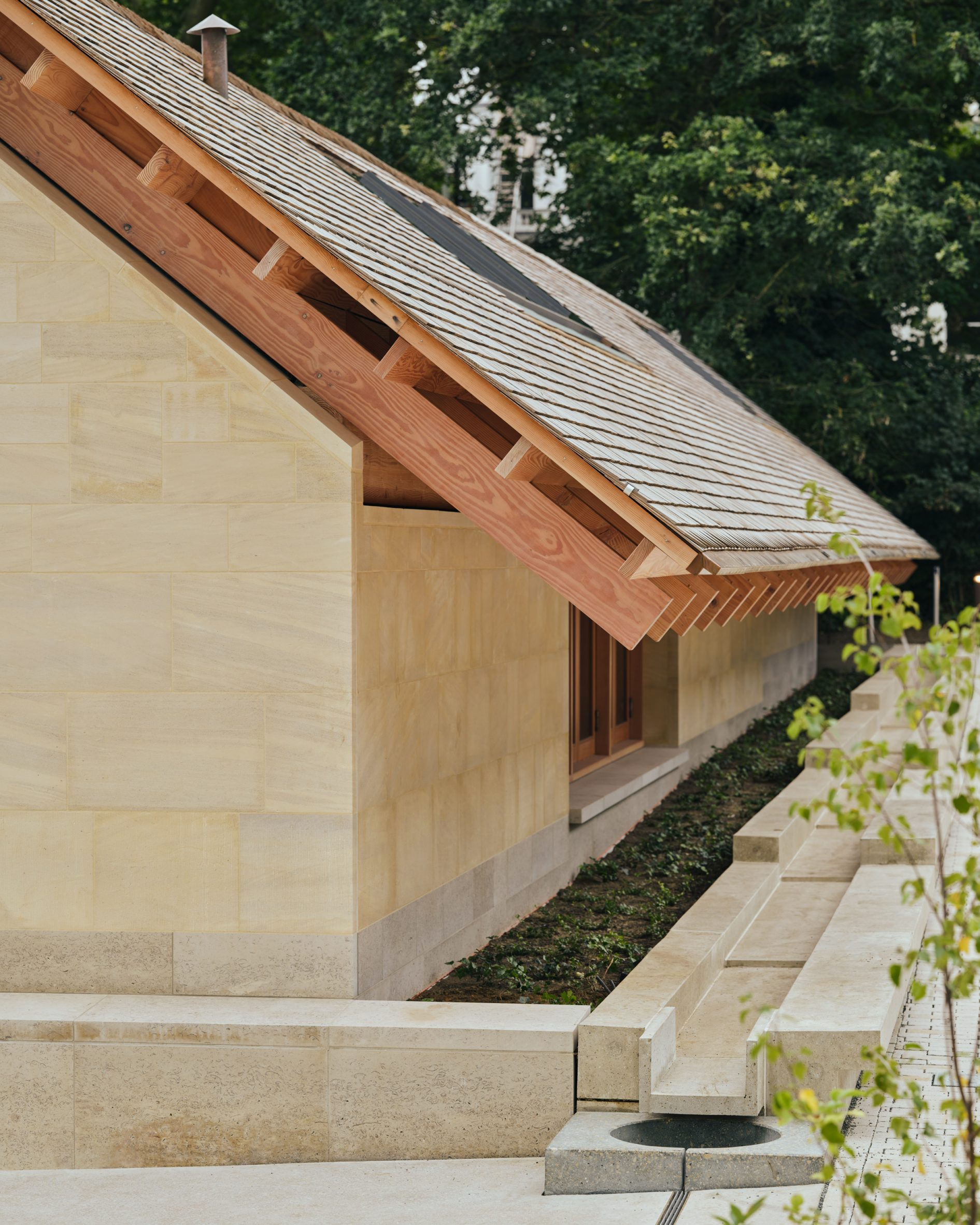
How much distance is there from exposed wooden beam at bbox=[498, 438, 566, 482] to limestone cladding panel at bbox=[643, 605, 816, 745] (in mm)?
6673

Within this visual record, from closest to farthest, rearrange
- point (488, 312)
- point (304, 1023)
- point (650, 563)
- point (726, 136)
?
point (650, 563) < point (304, 1023) < point (488, 312) < point (726, 136)

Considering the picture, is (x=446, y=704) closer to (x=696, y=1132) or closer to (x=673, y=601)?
(x=673, y=601)

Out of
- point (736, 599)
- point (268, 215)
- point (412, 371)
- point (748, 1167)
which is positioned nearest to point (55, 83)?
point (268, 215)

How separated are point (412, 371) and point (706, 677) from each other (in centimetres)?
1084

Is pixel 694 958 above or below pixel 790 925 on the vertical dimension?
above

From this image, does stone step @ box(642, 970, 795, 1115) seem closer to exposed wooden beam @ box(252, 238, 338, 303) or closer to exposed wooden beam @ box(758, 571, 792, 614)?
exposed wooden beam @ box(758, 571, 792, 614)

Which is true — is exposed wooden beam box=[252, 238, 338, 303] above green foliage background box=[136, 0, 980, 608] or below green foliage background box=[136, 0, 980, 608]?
below

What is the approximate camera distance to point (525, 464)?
19.9 feet

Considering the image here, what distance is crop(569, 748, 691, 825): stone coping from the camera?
35.8 feet

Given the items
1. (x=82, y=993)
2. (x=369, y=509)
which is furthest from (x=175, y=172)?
(x=82, y=993)

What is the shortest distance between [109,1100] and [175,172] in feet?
13.8

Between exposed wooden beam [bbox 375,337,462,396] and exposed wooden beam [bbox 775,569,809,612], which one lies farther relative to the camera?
exposed wooden beam [bbox 775,569,809,612]

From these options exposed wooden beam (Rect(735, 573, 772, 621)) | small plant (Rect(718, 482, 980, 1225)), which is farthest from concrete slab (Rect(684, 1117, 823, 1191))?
exposed wooden beam (Rect(735, 573, 772, 621))

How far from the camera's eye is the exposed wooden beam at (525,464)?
5.99m
